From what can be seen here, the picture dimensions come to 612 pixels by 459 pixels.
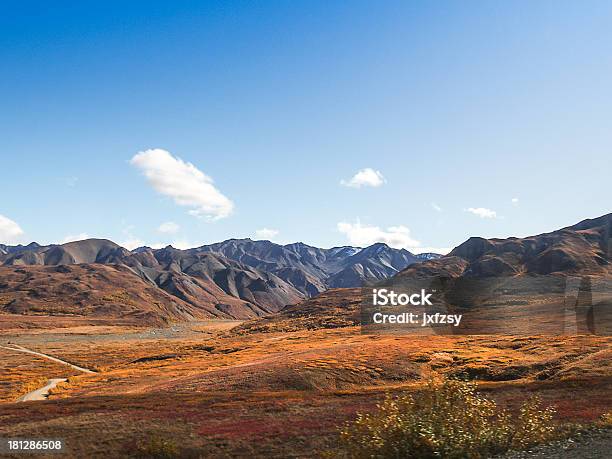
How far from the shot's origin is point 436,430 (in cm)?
2044

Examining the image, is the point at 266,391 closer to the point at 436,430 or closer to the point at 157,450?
the point at 157,450

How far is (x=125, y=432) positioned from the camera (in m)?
32.1

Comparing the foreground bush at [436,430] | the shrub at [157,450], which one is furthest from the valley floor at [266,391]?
the foreground bush at [436,430]

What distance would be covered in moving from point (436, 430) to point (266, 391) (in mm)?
35994

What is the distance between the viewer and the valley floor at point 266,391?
3038 cm

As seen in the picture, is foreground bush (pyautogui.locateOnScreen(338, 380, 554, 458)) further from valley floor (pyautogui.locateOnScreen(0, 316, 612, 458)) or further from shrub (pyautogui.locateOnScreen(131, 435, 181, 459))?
shrub (pyautogui.locateOnScreen(131, 435, 181, 459))

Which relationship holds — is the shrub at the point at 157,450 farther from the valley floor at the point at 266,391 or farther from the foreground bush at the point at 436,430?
the foreground bush at the point at 436,430

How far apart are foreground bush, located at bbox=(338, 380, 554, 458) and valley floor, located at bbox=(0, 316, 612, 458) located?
1.73 metres

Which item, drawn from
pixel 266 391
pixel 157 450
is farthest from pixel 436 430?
pixel 266 391

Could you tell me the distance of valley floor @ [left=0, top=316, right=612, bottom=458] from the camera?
30375mm

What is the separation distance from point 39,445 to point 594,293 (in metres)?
183

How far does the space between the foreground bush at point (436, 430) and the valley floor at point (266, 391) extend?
1.73 meters

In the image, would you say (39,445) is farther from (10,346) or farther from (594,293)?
(594,293)

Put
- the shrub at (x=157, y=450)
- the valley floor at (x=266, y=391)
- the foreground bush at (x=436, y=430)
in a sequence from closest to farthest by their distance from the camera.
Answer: the foreground bush at (x=436, y=430), the shrub at (x=157, y=450), the valley floor at (x=266, y=391)
